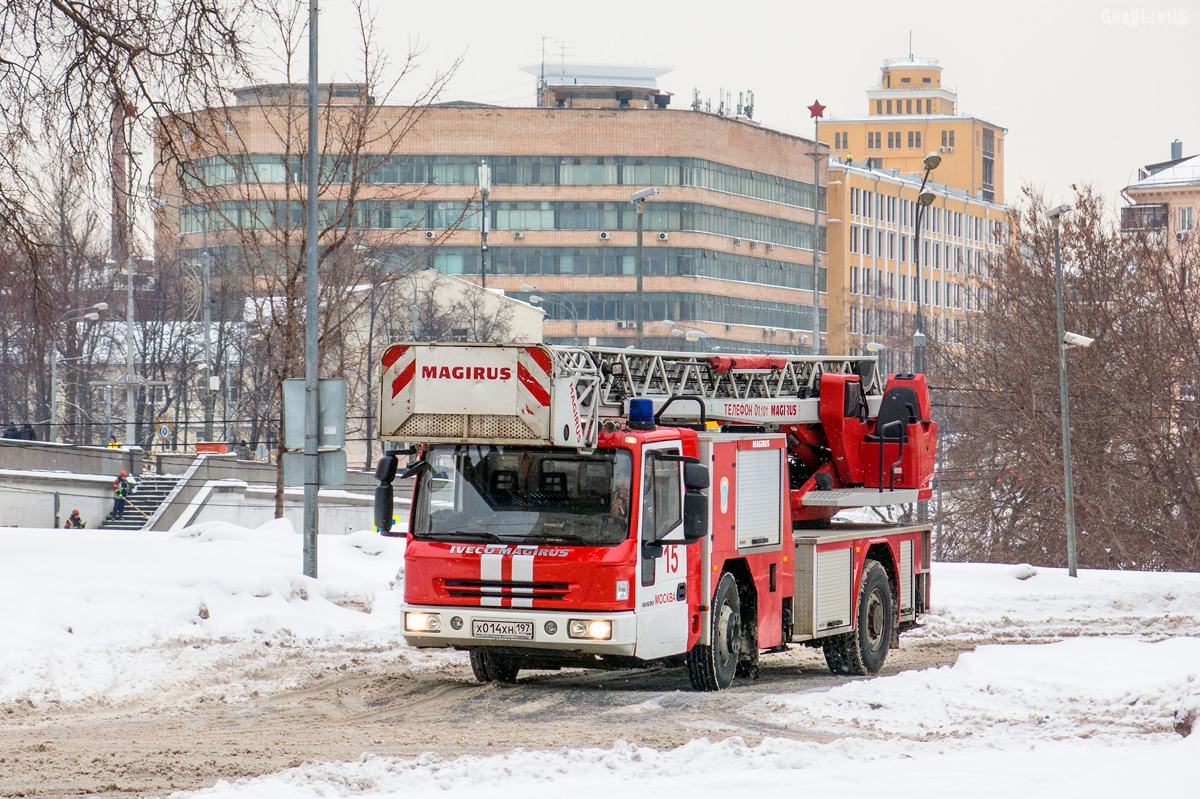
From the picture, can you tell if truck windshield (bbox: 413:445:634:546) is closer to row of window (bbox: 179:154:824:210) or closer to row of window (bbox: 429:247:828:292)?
row of window (bbox: 429:247:828:292)

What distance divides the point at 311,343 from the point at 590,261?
→ 84205mm

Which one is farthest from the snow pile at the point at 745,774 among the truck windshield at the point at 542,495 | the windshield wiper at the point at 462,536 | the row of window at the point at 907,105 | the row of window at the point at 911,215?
the row of window at the point at 907,105

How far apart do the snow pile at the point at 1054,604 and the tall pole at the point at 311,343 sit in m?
8.35

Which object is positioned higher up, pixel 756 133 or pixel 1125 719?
pixel 756 133

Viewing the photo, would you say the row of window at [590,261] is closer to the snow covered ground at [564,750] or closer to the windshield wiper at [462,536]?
the snow covered ground at [564,750]

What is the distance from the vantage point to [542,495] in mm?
12844

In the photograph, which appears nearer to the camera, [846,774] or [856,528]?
[846,774]

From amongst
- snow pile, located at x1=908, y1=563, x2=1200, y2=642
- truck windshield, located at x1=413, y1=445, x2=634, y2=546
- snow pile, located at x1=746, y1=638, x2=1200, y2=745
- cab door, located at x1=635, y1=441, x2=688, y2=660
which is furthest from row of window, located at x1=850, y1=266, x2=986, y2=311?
truck windshield, located at x1=413, y1=445, x2=634, y2=546

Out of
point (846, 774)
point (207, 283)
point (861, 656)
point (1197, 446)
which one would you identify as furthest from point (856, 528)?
point (207, 283)

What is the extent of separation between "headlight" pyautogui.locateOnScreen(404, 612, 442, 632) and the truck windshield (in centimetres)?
67

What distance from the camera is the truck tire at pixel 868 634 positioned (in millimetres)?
16312

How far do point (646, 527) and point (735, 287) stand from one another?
9333 centimetres

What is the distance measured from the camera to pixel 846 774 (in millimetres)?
9203

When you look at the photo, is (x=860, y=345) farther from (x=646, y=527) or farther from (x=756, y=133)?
(x=646, y=527)
